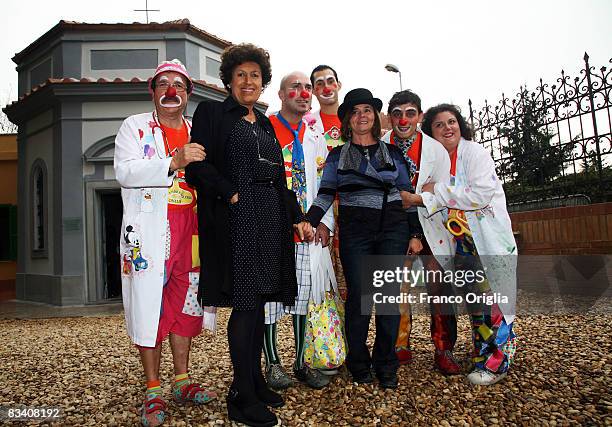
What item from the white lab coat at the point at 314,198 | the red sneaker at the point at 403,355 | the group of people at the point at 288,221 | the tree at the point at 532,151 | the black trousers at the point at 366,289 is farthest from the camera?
the tree at the point at 532,151

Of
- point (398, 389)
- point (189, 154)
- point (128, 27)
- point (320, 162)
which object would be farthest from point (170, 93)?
point (128, 27)

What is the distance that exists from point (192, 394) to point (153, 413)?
0.30 metres

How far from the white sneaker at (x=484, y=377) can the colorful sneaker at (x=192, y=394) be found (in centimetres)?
167

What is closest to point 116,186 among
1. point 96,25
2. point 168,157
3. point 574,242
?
point 96,25

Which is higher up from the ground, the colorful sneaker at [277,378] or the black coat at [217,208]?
the black coat at [217,208]

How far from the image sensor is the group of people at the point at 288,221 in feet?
7.54

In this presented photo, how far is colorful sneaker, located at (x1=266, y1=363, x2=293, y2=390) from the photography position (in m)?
2.78

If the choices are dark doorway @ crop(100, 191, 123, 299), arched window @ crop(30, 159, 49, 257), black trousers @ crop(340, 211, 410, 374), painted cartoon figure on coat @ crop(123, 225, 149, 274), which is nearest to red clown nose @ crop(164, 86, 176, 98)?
painted cartoon figure on coat @ crop(123, 225, 149, 274)

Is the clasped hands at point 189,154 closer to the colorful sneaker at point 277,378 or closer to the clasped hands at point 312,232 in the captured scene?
the clasped hands at point 312,232

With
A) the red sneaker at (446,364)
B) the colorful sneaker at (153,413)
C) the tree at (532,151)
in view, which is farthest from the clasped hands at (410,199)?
the tree at (532,151)

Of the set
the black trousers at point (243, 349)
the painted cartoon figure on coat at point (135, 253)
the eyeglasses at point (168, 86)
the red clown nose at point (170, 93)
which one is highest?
the eyeglasses at point (168, 86)

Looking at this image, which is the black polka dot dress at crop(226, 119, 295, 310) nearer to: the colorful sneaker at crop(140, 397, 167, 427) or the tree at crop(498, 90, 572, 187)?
the colorful sneaker at crop(140, 397, 167, 427)

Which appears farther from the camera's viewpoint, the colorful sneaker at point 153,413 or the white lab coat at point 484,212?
the white lab coat at point 484,212

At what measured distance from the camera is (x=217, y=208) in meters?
→ 2.29
